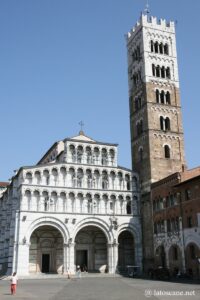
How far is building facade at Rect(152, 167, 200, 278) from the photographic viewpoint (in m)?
38.4

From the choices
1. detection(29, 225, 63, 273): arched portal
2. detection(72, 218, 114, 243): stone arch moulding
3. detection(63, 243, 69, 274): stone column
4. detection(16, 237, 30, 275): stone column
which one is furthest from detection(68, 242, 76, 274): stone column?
detection(16, 237, 30, 275): stone column

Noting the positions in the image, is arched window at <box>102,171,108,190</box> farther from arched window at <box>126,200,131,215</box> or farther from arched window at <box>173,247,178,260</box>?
arched window at <box>173,247,178,260</box>

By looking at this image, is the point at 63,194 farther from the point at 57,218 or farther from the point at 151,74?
the point at 151,74

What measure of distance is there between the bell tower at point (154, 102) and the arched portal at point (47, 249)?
13756mm

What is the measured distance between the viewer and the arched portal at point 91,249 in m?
50.3

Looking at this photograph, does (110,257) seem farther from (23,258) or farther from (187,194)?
(187,194)

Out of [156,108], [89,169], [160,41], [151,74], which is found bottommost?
[89,169]

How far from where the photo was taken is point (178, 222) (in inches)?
1641

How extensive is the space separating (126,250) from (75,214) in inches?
391

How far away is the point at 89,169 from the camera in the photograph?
163ft

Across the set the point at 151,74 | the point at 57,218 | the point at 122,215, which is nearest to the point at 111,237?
the point at 122,215

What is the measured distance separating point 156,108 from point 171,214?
16.8 meters

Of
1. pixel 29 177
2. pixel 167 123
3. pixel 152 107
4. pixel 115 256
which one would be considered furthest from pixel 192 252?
pixel 152 107

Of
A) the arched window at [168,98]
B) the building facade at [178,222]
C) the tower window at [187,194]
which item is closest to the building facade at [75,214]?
the building facade at [178,222]
